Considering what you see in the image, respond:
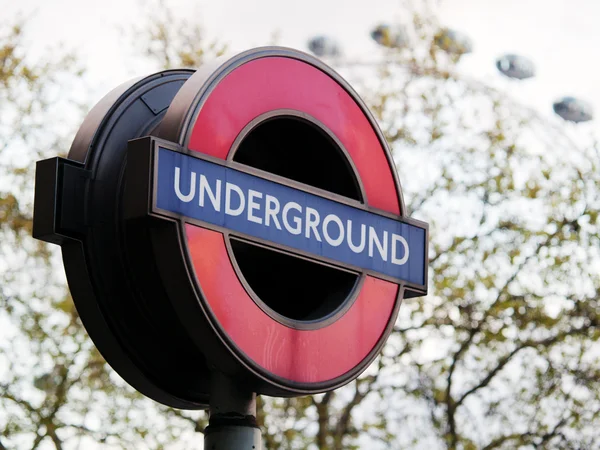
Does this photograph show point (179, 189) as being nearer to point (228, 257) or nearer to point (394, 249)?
point (228, 257)

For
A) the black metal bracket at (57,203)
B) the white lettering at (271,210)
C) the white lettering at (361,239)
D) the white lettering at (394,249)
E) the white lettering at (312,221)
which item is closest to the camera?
the black metal bracket at (57,203)

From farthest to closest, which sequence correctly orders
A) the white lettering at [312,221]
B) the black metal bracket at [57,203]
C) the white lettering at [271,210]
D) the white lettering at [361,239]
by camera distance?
the white lettering at [361,239]
the white lettering at [312,221]
the white lettering at [271,210]
the black metal bracket at [57,203]

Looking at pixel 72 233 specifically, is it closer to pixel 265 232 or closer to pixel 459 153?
pixel 265 232

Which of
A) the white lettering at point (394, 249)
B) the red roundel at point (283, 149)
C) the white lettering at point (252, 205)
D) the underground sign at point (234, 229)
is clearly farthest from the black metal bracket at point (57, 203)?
Answer: the white lettering at point (394, 249)

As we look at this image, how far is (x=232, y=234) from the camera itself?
128 inches

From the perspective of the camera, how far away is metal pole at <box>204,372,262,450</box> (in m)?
3.27

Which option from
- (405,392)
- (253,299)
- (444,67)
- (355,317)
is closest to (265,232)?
(253,299)

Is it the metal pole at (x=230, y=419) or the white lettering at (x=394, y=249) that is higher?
the white lettering at (x=394, y=249)

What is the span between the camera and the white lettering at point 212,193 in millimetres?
3182

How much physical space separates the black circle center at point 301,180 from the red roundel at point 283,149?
41 mm

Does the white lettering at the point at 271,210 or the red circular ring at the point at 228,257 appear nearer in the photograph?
the red circular ring at the point at 228,257

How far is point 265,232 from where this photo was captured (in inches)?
132

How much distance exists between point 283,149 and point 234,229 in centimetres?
67

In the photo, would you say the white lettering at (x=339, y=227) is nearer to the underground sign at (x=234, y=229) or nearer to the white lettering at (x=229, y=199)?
the underground sign at (x=234, y=229)
